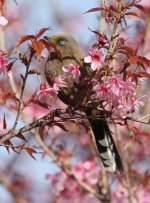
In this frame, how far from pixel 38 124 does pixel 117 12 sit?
2.60ft

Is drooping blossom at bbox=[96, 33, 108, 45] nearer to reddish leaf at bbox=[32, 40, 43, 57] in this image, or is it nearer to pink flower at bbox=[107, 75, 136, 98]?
pink flower at bbox=[107, 75, 136, 98]

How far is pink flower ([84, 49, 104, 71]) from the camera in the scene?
8.71 ft

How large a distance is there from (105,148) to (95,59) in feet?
4.48

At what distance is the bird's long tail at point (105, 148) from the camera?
12.3 feet

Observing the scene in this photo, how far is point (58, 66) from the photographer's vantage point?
3.57 m

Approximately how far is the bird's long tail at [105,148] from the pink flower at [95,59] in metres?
1.08

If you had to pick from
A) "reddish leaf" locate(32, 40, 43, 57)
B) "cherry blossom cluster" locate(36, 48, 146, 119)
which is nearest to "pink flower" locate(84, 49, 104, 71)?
"cherry blossom cluster" locate(36, 48, 146, 119)

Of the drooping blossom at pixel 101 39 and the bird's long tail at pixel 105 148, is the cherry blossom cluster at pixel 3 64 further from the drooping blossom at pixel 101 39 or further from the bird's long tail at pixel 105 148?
the bird's long tail at pixel 105 148

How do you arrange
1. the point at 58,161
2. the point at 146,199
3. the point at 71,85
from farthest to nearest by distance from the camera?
the point at 146,199
the point at 58,161
the point at 71,85

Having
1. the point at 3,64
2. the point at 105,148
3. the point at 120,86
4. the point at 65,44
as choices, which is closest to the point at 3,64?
the point at 3,64

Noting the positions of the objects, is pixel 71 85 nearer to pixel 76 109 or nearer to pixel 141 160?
pixel 76 109

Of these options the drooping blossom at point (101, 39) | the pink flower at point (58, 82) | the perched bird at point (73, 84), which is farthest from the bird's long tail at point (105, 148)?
the drooping blossom at point (101, 39)

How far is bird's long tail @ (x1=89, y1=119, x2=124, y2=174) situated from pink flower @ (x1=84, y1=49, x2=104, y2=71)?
108cm

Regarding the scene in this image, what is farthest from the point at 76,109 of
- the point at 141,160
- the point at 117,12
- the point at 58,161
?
the point at 141,160
